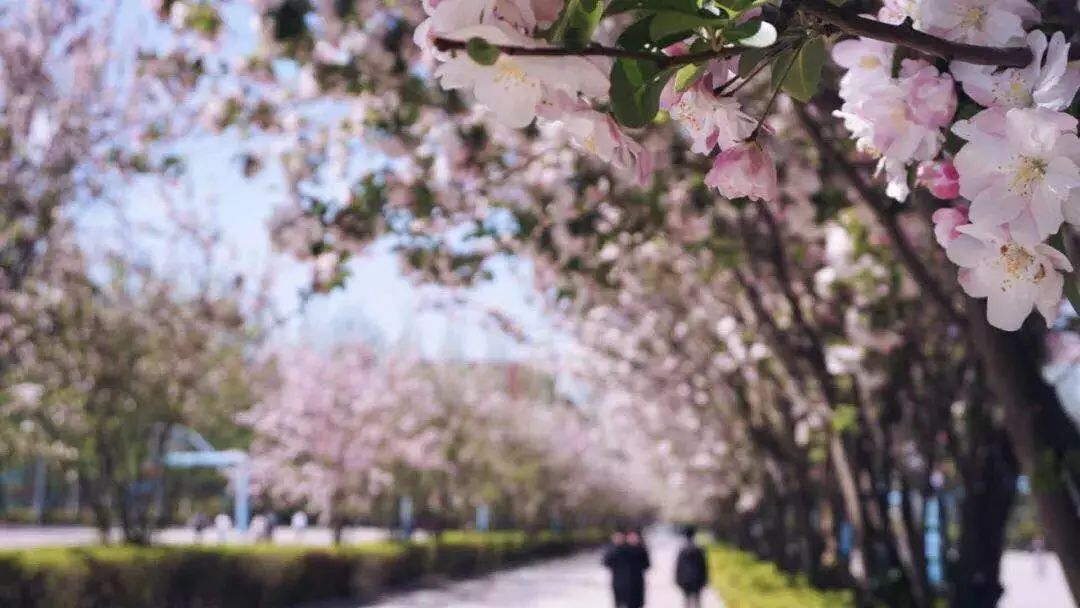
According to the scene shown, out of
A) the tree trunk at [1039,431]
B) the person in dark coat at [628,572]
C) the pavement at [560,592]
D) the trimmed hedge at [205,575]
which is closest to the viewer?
the tree trunk at [1039,431]

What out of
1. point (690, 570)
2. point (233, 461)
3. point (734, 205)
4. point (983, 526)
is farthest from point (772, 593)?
point (233, 461)

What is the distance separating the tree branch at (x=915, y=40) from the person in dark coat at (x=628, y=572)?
10561 mm

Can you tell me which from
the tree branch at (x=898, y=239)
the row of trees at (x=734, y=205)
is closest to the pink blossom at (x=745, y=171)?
the row of trees at (x=734, y=205)

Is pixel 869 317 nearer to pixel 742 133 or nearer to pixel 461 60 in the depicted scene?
pixel 742 133

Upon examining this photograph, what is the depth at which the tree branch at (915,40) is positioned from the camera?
1.32 m

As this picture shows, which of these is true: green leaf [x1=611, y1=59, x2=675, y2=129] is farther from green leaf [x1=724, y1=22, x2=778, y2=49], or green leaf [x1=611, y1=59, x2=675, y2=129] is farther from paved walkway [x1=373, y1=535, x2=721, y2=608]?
paved walkway [x1=373, y1=535, x2=721, y2=608]

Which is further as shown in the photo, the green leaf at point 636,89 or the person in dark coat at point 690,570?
the person in dark coat at point 690,570

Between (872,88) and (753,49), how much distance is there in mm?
323

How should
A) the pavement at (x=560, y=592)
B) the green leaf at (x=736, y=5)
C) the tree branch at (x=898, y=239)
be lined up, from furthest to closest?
the pavement at (x=560, y=592), the tree branch at (x=898, y=239), the green leaf at (x=736, y=5)

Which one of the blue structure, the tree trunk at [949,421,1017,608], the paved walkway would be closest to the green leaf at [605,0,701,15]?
the tree trunk at [949,421,1017,608]

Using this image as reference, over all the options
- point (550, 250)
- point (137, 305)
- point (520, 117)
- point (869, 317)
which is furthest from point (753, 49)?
point (137, 305)

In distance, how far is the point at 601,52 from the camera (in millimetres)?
1223

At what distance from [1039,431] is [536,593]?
16360 mm

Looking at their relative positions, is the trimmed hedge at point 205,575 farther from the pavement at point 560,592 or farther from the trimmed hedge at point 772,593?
the trimmed hedge at point 772,593
